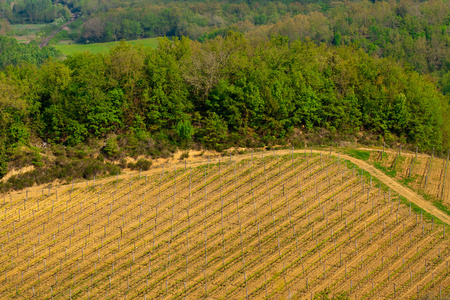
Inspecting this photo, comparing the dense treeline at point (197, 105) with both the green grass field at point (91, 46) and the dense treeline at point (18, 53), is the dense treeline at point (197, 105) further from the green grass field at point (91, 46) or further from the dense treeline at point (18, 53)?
the green grass field at point (91, 46)

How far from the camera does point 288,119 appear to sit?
55000 millimetres

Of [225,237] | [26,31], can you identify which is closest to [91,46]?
[26,31]

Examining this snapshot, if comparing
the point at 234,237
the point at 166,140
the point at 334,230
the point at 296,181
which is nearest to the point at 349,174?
the point at 296,181

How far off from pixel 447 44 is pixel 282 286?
9804cm

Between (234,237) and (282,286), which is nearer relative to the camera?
(282,286)

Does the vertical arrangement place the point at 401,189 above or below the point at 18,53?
above

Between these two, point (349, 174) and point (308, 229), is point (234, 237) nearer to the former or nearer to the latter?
point (308, 229)

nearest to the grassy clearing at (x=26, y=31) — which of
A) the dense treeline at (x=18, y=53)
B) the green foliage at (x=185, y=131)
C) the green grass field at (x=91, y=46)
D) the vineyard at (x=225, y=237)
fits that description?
the green grass field at (x=91, y=46)

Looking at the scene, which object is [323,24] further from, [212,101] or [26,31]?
[26,31]

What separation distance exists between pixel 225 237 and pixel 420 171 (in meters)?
20.9

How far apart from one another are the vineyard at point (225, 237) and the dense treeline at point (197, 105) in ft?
21.7

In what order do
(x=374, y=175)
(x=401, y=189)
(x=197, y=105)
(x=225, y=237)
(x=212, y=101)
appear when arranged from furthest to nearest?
(x=197, y=105)
(x=212, y=101)
(x=374, y=175)
(x=401, y=189)
(x=225, y=237)

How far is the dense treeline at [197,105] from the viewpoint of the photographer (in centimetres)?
5306

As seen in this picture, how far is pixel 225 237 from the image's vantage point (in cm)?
3853
